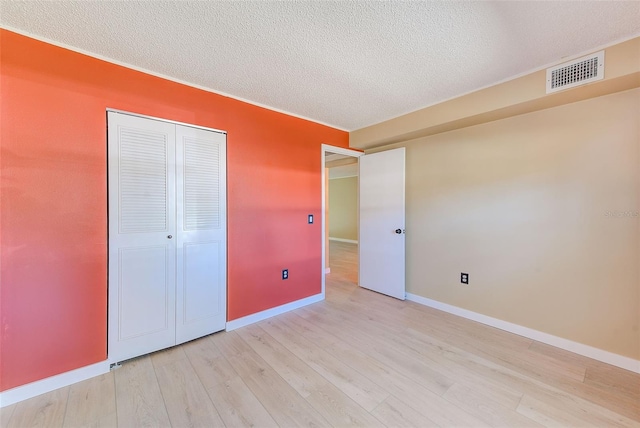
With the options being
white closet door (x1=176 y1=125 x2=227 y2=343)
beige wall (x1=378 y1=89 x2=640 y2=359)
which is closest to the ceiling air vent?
beige wall (x1=378 y1=89 x2=640 y2=359)

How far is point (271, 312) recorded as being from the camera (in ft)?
9.16

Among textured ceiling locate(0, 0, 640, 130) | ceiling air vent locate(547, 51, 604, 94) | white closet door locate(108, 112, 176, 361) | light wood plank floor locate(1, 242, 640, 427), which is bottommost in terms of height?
light wood plank floor locate(1, 242, 640, 427)

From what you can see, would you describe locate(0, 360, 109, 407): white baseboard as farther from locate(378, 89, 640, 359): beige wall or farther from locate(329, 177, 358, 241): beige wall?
locate(329, 177, 358, 241): beige wall

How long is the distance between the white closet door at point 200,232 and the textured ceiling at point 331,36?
1.97 feet

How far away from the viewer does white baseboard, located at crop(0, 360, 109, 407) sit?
153 cm

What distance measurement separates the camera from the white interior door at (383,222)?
3.28m

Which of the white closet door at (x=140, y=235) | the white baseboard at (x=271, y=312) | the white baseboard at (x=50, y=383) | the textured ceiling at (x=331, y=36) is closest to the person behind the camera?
the textured ceiling at (x=331, y=36)

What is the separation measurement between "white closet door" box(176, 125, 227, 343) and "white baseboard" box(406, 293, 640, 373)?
256cm

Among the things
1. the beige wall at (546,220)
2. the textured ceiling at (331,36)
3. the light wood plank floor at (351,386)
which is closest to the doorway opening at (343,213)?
the beige wall at (546,220)

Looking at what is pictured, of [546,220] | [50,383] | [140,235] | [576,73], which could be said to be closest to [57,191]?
[140,235]

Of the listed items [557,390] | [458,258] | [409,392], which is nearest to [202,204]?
[409,392]

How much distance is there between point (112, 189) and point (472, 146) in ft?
11.2

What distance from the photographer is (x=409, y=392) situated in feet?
5.39

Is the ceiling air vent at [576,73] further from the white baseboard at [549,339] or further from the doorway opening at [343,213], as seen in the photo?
the doorway opening at [343,213]
